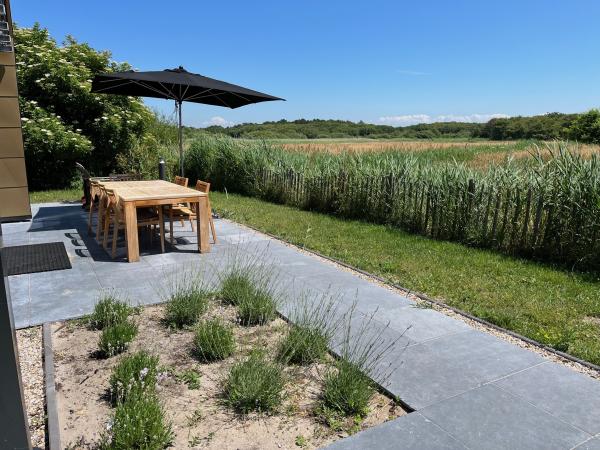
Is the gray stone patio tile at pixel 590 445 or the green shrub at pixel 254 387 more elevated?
the green shrub at pixel 254 387

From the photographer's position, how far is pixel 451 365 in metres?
3.15

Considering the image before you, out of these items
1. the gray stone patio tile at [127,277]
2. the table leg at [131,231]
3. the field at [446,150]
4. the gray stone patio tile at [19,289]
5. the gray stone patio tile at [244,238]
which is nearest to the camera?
the gray stone patio tile at [19,289]

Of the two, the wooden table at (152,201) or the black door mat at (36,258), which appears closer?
the black door mat at (36,258)

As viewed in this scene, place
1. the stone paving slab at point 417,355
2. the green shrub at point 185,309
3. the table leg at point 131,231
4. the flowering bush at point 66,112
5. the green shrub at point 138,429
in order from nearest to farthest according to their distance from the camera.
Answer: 1. the green shrub at point 138,429
2. the stone paving slab at point 417,355
3. the green shrub at point 185,309
4. the table leg at point 131,231
5. the flowering bush at point 66,112

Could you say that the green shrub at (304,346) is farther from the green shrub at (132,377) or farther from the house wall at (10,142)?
the house wall at (10,142)

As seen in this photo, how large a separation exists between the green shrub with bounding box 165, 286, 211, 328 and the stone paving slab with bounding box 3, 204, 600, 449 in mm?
664

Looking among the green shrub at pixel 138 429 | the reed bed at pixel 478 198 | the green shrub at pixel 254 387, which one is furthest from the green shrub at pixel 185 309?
the reed bed at pixel 478 198

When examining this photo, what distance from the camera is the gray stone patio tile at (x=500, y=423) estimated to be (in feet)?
7.62

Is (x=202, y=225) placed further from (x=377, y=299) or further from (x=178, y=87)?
(x=178, y=87)

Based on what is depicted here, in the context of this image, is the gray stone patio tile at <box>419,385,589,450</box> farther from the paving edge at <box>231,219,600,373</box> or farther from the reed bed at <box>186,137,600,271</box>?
the reed bed at <box>186,137,600,271</box>

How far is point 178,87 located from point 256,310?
6.68 meters

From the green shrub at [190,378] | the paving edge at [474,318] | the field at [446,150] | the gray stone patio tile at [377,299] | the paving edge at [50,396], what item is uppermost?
the field at [446,150]

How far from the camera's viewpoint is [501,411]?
2.60 m

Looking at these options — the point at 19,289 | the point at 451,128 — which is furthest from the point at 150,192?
the point at 451,128
